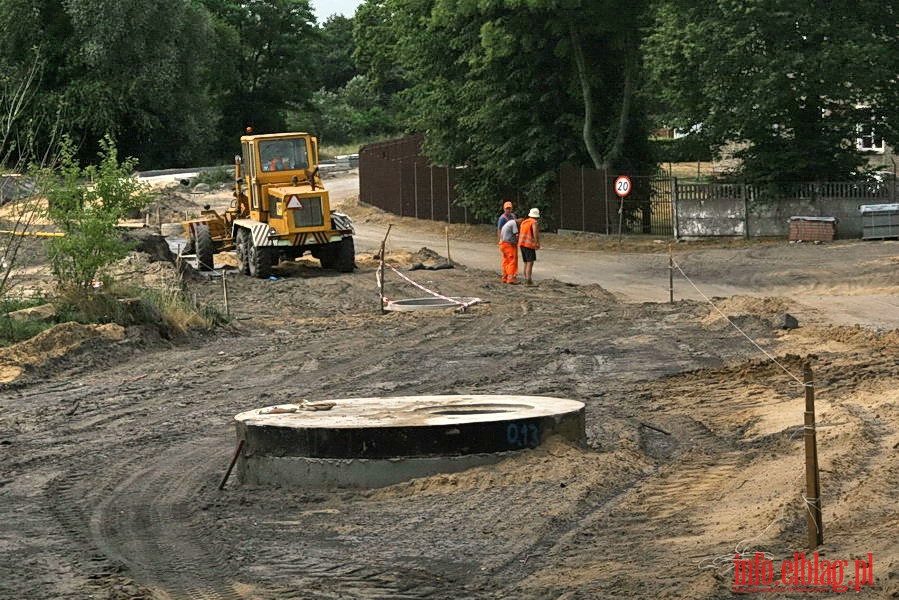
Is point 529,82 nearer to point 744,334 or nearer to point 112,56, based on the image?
point 744,334

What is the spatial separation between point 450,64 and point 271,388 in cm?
2731

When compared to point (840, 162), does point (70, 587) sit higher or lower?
lower

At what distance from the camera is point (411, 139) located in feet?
167

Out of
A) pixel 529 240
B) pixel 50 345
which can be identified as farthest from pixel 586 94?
pixel 50 345

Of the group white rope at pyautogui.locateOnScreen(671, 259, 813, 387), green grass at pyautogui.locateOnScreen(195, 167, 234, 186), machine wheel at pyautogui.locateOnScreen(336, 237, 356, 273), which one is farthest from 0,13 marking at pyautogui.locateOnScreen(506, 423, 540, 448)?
green grass at pyautogui.locateOnScreen(195, 167, 234, 186)

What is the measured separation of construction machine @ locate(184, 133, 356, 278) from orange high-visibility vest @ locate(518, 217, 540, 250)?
4.12 meters

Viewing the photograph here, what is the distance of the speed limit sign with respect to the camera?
36.6 m

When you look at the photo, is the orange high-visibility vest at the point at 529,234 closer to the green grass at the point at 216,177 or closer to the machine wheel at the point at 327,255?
the machine wheel at the point at 327,255

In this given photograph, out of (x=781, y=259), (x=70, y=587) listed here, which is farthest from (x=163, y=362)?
(x=781, y=259)

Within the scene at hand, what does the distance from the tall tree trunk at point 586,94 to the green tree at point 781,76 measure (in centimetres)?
286

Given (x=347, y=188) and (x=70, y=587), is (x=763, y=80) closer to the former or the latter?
(x=70, y=587)

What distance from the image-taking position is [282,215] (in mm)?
28906

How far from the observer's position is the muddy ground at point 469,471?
342 inches

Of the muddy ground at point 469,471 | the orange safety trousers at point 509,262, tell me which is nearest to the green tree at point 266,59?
the orange safety trousers at point 509,262
